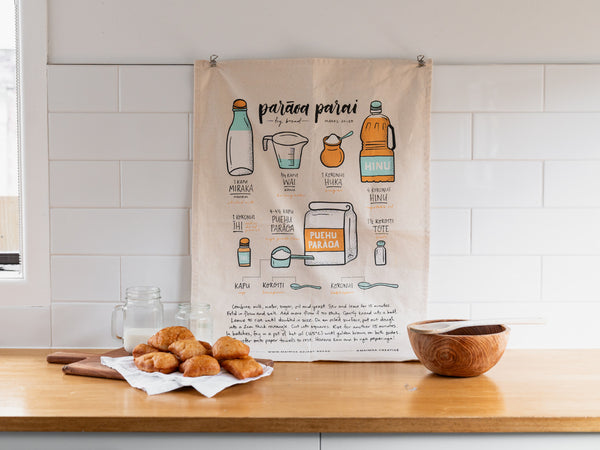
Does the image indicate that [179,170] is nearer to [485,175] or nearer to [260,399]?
[260,399]

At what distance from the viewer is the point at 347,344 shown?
143 centimetres

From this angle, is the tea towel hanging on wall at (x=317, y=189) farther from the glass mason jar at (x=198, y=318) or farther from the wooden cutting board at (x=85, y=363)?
the wooden cutting board at (x=85, y=363)

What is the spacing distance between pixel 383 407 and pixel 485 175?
0.71m

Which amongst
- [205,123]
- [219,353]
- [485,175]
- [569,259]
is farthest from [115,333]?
[569,259]

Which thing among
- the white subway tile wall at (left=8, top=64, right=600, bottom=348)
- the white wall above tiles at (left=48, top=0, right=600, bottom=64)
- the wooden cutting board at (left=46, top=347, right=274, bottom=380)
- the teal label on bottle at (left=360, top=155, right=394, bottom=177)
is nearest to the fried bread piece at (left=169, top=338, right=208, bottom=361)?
the wooden cutting board at (left=46, top=347, right=274, bottom=380)

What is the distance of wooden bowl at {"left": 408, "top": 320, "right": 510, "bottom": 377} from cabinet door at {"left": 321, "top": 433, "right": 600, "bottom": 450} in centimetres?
22

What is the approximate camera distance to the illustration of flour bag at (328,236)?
4.75ft

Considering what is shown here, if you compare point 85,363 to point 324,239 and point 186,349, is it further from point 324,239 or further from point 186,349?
point 324,239

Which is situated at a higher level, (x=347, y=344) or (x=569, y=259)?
(x=569, y=259)

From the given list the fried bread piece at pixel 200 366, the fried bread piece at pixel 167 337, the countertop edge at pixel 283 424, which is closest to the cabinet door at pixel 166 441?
the countertop edge at pixel 283 424

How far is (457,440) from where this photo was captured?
3.34ft

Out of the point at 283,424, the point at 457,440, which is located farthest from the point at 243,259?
the point at 457,440

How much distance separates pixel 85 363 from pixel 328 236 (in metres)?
0.64

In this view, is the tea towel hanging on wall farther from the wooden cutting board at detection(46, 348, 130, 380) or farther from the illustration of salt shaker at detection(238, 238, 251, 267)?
the wooden cutting board at detection(46, 348, 130, 380)
